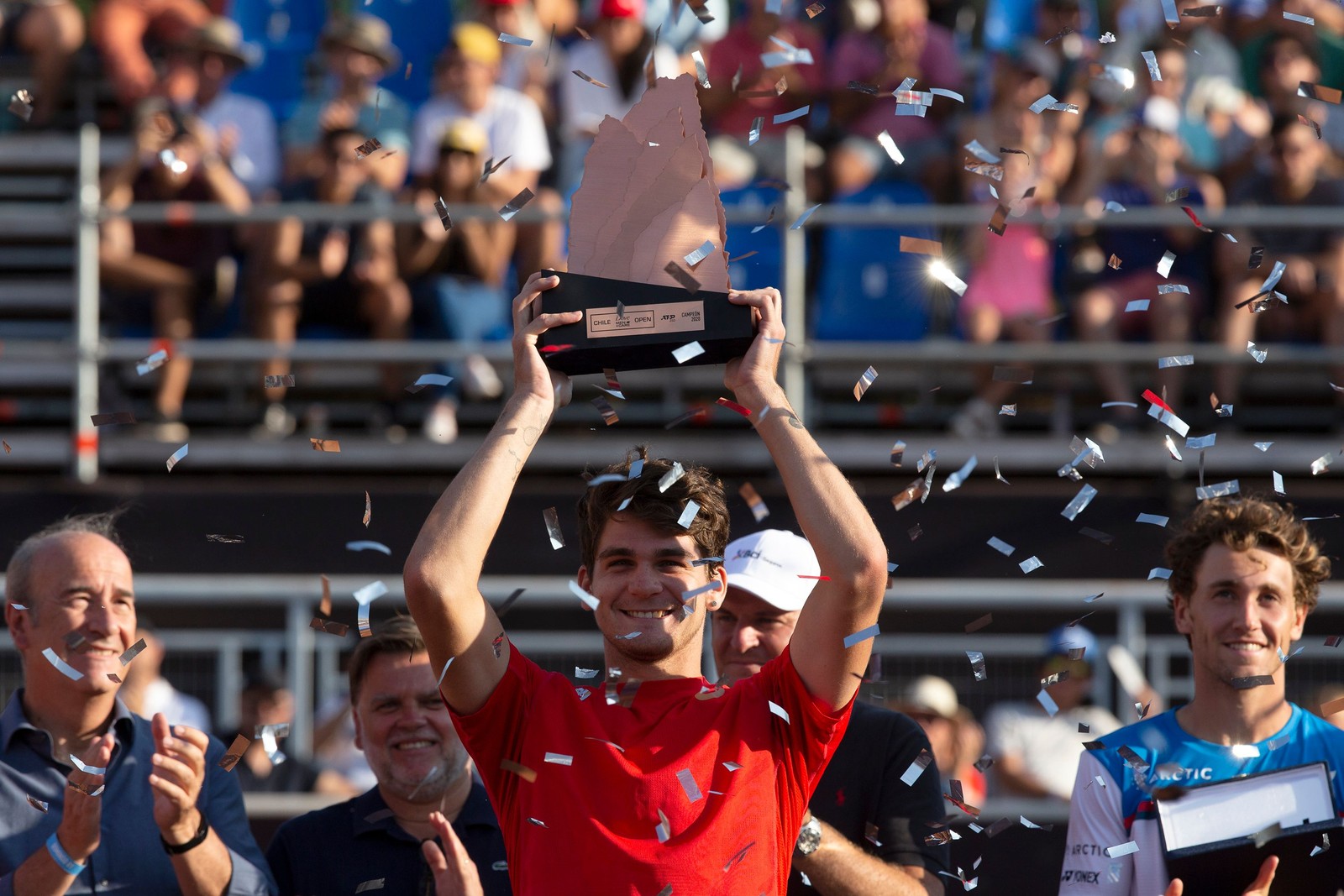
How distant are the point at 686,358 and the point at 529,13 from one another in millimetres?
4891

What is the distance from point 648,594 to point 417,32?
5.42 meters

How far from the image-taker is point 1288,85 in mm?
7035

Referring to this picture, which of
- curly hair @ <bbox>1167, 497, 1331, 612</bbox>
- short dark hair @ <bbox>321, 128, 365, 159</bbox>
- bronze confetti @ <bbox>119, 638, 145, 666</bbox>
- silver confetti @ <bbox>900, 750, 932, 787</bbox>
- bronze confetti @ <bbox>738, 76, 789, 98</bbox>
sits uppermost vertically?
bronze confetti @ <bbox>738, 76, 789, 98</bbox>

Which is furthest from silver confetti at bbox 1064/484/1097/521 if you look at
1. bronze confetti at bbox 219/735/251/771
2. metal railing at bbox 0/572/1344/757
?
bronze confetti at bbox 219/735/251/771

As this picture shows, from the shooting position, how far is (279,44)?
25.8 feet

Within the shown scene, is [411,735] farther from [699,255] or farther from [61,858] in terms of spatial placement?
[699,255]

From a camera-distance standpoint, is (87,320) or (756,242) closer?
(756,242)

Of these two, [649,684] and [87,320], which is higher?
[87,320]

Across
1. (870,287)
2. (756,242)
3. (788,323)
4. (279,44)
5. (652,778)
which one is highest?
(279,44)

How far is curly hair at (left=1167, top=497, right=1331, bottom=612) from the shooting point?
354 centimetres

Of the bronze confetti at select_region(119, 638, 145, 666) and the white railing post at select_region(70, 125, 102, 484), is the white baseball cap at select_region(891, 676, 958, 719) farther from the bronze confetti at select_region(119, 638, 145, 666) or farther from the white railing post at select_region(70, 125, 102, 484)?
the white railing post at select_region(70, 125, 102, 484)

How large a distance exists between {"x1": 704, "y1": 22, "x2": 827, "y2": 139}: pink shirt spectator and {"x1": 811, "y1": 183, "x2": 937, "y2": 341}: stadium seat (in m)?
0.62

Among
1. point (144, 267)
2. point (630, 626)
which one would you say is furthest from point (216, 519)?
point (630, 626)

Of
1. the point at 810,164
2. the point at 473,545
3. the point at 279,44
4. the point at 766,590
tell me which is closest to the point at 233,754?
the point at 473,545
